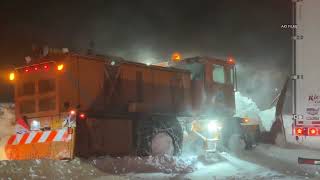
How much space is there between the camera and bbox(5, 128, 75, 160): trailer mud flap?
13.8 m

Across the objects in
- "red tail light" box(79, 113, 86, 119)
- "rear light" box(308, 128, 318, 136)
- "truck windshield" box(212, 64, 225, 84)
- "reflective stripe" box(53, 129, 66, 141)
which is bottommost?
"reflective stripe" box(53, 129, 66, 141)

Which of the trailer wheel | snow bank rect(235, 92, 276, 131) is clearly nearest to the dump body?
the trailer wheel

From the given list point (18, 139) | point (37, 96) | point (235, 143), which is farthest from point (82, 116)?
point (235, 143)

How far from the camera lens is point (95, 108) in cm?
1457

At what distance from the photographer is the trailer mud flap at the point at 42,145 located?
13.8 meters

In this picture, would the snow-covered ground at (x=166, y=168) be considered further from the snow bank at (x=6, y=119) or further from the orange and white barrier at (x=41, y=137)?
the snow bank at (x=6, y=119)

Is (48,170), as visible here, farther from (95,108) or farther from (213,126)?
(213,126)

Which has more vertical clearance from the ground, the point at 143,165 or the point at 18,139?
the point at 18,139

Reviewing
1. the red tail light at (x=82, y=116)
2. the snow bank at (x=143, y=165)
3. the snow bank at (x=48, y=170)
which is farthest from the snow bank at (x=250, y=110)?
the snow bank at (x=48, y=170)

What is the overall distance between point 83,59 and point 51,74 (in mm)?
938

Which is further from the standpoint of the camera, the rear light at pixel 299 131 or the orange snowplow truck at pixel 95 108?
the orange snowplow truck at pixel 95 108

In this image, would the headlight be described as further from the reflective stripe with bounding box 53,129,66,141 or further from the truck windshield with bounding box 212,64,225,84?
the reflective stripe with bounding box 53,129,66,141

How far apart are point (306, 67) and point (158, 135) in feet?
22.0

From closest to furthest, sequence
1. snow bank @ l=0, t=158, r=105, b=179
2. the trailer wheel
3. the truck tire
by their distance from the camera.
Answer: snow bank @ l=0, t=158, r=105, b=179
the truck tire
the trailer wheel
